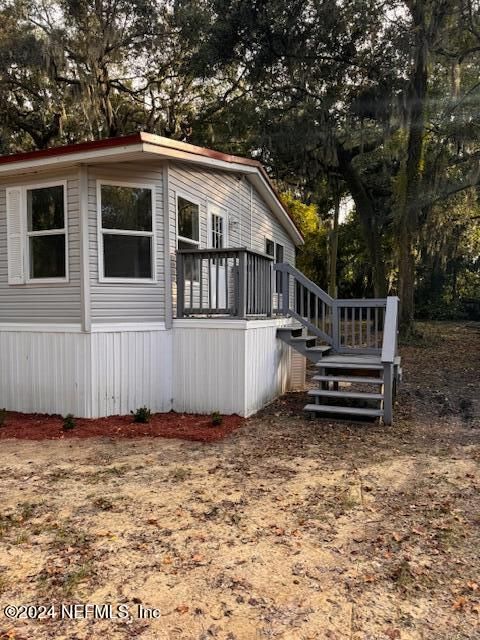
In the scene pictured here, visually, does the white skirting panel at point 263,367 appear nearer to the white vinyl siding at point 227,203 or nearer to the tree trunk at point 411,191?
the white vinyl siding at point 227,203

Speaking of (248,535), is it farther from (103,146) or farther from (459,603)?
(103,146)

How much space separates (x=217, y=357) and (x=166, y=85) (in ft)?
41.2

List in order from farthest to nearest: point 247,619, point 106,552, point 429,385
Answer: point 429,385
point 106,552
point 247,619

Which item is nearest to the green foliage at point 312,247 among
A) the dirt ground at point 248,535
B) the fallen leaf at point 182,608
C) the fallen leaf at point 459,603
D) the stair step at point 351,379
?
the stair step at point 351,379

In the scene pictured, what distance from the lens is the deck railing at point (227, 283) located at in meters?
6.34

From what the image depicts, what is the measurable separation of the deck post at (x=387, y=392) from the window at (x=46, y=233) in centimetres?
443

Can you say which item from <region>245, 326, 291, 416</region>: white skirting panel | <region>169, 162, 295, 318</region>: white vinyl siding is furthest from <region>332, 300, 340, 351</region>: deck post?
<region>169, 162, 295, 318</region>: white vinyl siding

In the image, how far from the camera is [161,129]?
15945 mm

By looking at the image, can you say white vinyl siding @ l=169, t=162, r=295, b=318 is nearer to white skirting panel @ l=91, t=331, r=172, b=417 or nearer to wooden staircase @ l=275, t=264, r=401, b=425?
white skirting panel @ l=91, t=331, r=172, b=417

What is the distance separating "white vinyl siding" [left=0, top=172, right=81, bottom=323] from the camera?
20.3 ft

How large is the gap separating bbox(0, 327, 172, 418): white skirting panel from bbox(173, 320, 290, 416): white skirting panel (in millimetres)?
197

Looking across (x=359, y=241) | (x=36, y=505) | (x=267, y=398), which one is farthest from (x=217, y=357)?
(x=359, y=241)

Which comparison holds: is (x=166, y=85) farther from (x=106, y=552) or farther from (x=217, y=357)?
(x=106, y=552)

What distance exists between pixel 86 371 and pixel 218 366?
175cm
